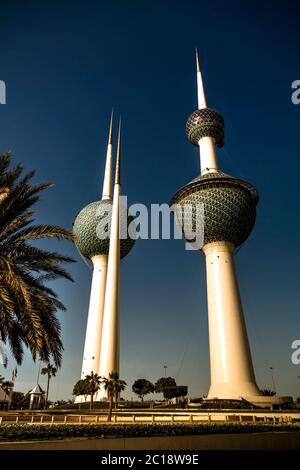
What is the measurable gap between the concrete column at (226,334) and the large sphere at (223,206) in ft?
8.71

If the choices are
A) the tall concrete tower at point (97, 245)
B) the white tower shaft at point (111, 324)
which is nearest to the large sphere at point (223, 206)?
the tall concrete tower at point (97, 245)

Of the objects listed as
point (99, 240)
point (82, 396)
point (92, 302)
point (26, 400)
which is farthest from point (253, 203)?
point (26, 400)

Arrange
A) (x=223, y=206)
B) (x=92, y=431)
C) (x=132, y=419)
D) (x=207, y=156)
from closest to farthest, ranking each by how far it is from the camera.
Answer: (x=92, y=431), (x=132, y=419), (x=223, y=206), (x=207, y=156)

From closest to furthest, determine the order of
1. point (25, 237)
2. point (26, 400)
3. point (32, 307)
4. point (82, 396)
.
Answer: point (32, 307) → point (25, 237) → point (82, 396) → point (26, 400)

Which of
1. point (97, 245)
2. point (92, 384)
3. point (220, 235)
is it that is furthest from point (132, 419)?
point (97, 245)

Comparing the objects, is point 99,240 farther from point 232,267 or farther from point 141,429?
point 141,429

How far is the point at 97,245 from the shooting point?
67125 millimetres

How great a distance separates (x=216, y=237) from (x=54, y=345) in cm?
4354

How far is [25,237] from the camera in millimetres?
13953

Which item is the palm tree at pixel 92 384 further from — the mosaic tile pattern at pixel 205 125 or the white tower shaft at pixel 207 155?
the mosaic tile pattern at pixel 205 125

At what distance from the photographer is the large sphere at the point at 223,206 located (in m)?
56.6

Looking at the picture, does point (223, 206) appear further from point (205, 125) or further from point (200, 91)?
point (200, 91)

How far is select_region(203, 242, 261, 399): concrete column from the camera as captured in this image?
46.0 m

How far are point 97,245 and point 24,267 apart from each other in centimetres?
5293
